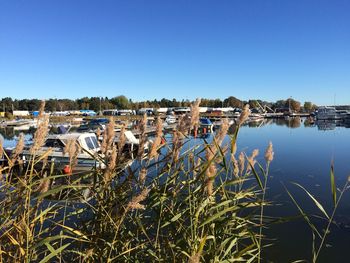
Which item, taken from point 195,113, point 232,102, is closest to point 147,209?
point 195,113

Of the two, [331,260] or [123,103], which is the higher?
[123,103]

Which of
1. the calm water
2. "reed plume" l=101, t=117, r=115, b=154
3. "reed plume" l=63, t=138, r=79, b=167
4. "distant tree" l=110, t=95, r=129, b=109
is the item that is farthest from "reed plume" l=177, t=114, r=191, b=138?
"distant tree" l=110, t=95, r=129, b=109

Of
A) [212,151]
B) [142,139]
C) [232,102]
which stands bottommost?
[212,151]

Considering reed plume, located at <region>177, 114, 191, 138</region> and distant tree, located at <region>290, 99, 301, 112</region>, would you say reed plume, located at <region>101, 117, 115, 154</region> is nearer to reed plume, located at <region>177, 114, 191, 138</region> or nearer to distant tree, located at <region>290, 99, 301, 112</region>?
reed plume, located at <region>177, 114, 191, 138</region>

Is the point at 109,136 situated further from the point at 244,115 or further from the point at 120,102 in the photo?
the point at 120,102

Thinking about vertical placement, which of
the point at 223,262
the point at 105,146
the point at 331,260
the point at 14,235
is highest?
the point at 105,146

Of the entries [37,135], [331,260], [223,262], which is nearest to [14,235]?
[37,135]

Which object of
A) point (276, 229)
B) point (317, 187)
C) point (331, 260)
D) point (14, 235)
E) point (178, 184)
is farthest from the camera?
point (317, 187)

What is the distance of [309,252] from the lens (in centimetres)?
912

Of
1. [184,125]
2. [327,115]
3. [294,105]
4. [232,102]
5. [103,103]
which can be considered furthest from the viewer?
[294,105]

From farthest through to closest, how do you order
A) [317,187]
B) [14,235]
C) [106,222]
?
[317,187] → [106,222] → [14,235]

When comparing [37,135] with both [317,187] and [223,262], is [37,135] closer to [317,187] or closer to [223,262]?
[223,262]

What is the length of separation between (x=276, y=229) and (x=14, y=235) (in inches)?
374

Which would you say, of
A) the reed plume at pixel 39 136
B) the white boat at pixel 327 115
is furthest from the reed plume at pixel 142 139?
the white boat at pixel 327 115
